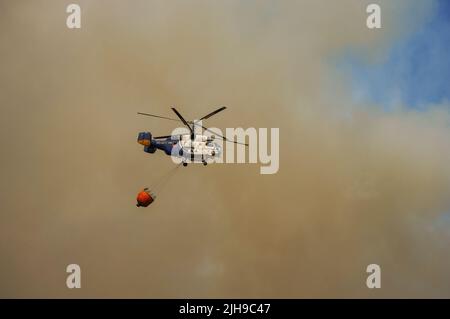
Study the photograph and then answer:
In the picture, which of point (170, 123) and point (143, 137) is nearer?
point (143, 137)

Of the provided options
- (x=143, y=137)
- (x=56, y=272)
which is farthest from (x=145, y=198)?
(x=56, y=272)
